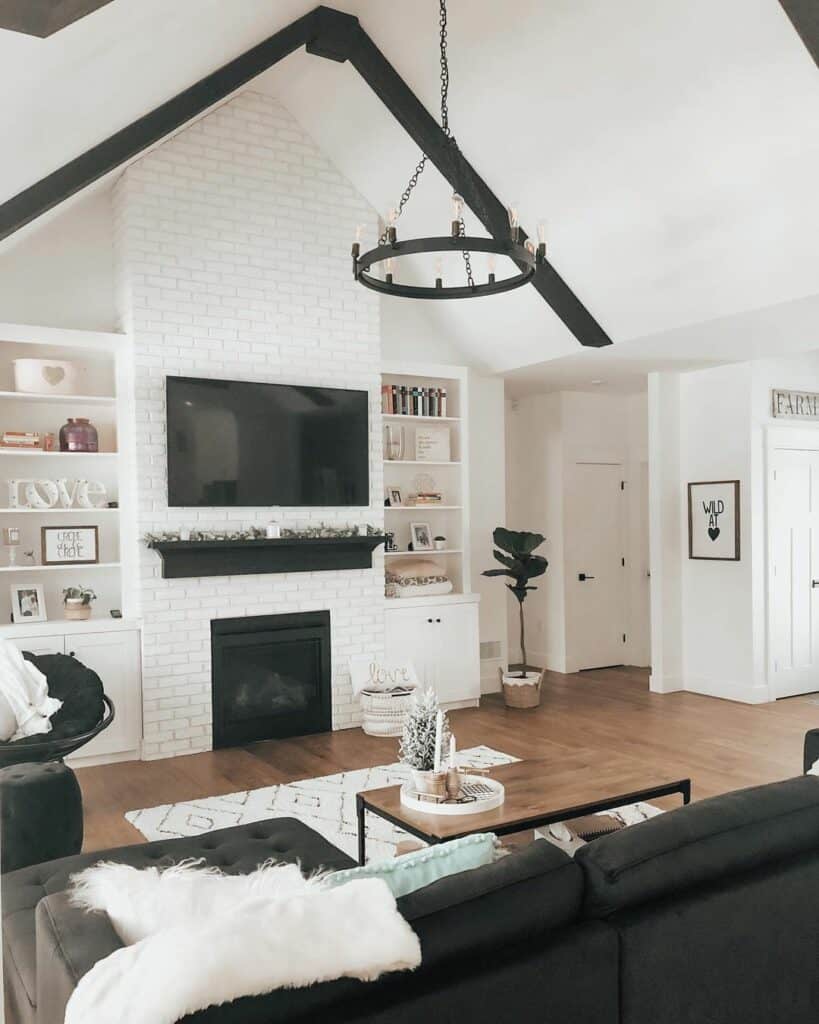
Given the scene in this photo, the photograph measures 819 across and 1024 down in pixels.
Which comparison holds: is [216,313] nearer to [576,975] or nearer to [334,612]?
[334,612]

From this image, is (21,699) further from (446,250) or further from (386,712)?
(446,250)

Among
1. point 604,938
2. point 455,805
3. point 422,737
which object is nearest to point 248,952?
point 604,938

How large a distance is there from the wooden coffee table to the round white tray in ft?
0.06

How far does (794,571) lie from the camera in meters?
7.11

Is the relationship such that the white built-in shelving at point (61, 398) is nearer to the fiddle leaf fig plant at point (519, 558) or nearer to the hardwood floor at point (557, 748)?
the hardwood floor at point (557, 748)

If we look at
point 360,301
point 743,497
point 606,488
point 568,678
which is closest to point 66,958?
point 360,301

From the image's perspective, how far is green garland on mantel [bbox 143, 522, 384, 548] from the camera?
18.3ft

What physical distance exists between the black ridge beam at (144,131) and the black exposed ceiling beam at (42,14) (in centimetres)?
191

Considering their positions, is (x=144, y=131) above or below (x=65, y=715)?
above

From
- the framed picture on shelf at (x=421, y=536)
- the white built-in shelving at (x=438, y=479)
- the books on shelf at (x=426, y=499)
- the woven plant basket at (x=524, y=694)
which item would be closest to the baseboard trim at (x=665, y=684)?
the woven plant basket at (x=524, y=694)

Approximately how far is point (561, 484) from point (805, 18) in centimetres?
511

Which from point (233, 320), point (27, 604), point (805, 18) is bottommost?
point (27, 604)

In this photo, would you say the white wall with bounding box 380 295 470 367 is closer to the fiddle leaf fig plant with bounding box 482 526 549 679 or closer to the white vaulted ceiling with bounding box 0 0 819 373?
the white vaulted ceiling with bounding box 0 0 819 373

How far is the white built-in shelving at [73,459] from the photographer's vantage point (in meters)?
5.43
